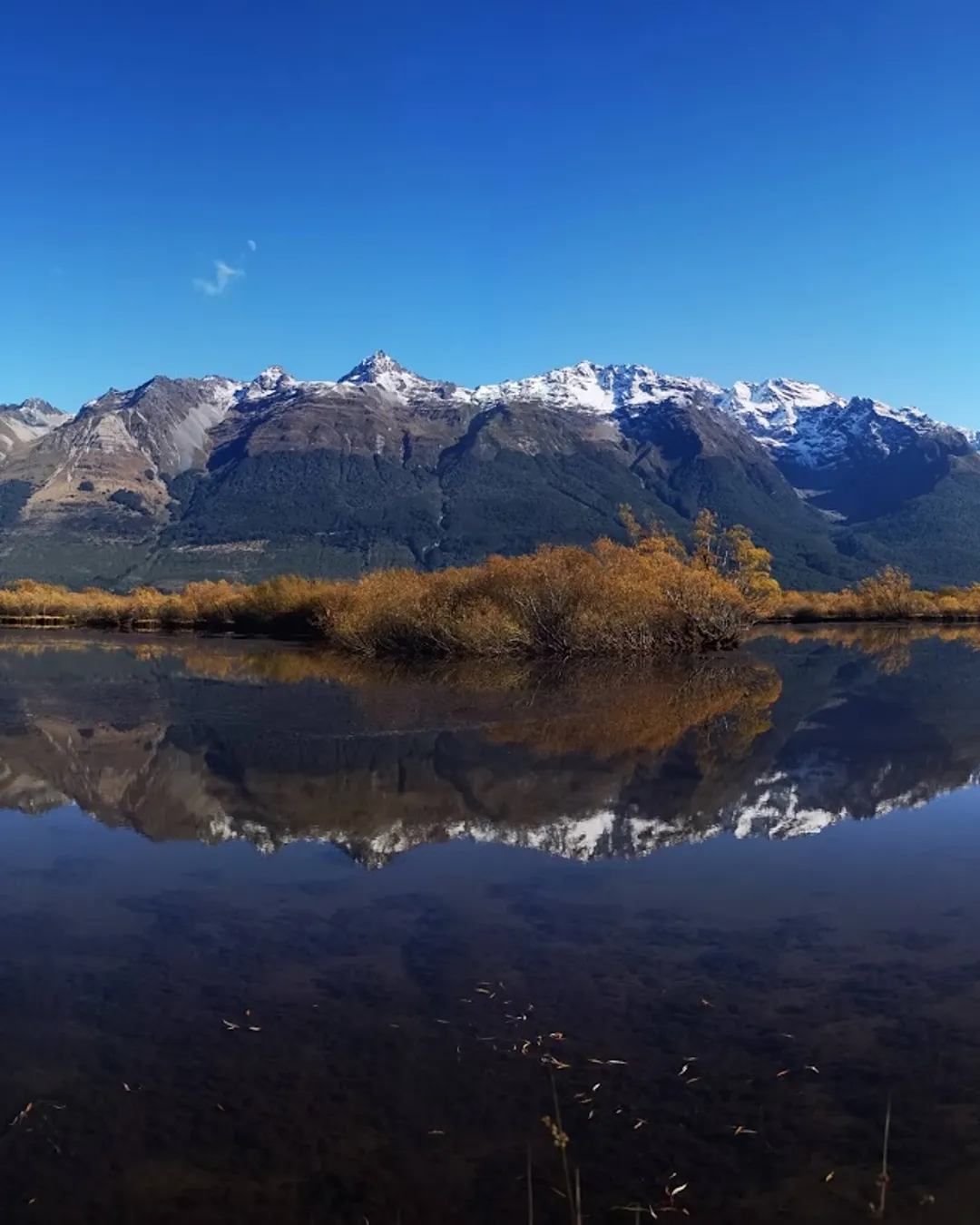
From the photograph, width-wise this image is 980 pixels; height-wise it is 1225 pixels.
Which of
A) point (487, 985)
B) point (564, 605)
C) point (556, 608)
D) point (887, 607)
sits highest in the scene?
point (887, 607)

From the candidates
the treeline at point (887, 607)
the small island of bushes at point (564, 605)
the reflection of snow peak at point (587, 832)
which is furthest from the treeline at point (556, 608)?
the treeline at point (887, 607)

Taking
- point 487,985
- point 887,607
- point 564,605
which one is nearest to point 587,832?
point 487,985

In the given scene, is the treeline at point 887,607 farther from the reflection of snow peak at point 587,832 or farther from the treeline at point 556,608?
the reflection of snow peak at point 587,832

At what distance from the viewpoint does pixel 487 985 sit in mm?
9516

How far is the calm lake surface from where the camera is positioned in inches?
251

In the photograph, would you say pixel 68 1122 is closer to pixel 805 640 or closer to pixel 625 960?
pixel 625 960

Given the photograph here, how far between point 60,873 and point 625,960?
808 centimetres

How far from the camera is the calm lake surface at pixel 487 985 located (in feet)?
20.9

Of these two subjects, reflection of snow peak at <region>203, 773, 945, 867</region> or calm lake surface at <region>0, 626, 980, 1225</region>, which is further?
reflection of snow peak at <region>203, 773, 945, 867</region>

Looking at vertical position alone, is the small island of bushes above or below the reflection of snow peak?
above

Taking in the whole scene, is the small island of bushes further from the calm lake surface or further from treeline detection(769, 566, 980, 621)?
treeline detection(769, 566, 980, 621)

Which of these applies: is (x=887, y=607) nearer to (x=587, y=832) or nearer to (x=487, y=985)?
(x=587, y=832)

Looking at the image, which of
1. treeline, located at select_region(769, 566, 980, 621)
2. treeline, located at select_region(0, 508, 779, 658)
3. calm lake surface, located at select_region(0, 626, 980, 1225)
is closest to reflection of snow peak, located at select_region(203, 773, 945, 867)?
calm lake surface, located at select_region(0, 626, 980, 1225)

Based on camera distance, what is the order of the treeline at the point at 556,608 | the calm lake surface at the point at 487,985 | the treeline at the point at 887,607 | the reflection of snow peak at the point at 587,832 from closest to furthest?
the calm lake surface at the point at 487,985 → the reflection of snow peak at the point at 587,832 → the treeline at the point at 556,608 → the treeline at the point at 887,607
